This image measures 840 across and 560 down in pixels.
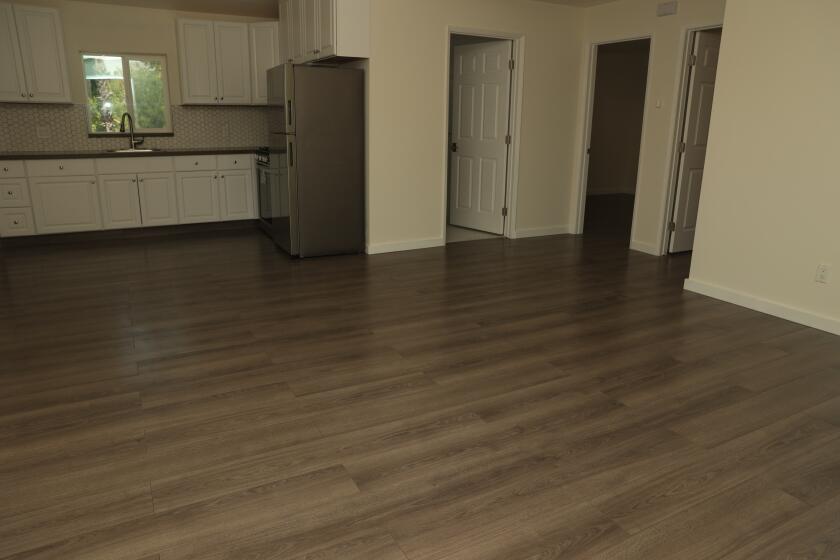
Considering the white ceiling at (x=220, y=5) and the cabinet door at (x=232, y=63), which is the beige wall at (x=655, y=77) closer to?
the white ceiling at (x=220, y=5)

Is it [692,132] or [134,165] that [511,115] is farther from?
[134,165]

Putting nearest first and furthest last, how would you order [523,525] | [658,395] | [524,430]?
[523,525] < [524,430] < [658,395]

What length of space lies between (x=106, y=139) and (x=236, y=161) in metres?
1.40

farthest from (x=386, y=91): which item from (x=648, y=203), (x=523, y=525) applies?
(x=523, y=525)

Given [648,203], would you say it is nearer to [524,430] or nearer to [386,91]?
[386,91]

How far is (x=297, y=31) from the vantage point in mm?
5832

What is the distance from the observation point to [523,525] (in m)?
1.90

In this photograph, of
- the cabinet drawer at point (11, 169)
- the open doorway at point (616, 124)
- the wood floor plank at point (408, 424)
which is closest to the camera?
the wood floor plank at point (408, 424)

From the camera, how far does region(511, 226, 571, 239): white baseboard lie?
21.5 ft

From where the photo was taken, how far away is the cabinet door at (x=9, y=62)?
18.2ft

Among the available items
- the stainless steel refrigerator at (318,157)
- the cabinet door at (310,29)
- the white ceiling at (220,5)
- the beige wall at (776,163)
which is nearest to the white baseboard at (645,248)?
the beige wall at (776,163)

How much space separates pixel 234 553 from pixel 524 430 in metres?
1.25

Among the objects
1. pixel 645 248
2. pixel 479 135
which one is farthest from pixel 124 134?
pixel 645 248

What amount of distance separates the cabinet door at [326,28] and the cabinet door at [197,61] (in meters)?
1.86
